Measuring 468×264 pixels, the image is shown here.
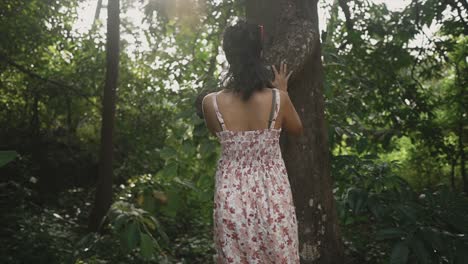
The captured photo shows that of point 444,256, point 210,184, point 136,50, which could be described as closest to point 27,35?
point 136,50

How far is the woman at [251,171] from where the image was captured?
229 cm

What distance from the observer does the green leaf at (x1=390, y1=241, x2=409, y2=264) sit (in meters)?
2.75

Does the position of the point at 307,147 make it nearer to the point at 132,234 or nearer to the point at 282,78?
the point at 282,78

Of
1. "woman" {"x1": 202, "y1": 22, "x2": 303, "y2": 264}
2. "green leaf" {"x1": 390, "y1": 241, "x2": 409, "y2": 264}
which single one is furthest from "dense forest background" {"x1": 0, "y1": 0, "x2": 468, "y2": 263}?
"woman" {"x1": 202, "y1": 22, "x2": 303, "y2": 264}

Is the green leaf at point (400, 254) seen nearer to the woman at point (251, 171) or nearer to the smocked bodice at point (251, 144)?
the woman at point (251, 171)

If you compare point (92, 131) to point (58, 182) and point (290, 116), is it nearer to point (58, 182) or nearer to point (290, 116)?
point (58, 182)

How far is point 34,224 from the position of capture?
600 centimetres

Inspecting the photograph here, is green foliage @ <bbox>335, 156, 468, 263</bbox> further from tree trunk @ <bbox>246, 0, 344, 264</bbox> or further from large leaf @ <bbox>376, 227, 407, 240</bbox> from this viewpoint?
tree trunk @ <bbox>246, 0, 344, 264</bbox>

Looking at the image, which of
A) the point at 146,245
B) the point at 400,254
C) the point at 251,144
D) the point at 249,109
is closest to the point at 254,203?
the point at 251,144

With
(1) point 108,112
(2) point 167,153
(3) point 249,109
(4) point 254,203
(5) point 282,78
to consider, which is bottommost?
(4) point 254,203

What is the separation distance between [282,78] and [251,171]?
21.1 inches

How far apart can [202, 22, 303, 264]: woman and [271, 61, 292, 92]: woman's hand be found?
0.13 m

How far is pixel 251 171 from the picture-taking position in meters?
2.34

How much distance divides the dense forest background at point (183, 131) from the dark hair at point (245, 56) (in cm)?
70
